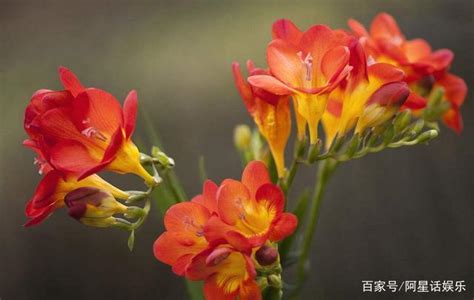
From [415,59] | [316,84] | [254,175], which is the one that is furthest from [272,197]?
[415,59]

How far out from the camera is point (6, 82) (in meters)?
1.72

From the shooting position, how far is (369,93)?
0.63 metres

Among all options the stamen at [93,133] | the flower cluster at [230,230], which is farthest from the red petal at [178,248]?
the stamen at [93,133]

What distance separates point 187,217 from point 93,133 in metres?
0.11

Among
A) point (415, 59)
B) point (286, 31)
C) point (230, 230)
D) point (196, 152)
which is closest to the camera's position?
point (230, 230)

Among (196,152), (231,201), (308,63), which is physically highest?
(308,63)

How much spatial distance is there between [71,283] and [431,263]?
0.90 metres

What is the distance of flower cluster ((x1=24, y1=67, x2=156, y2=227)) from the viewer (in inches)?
22.2

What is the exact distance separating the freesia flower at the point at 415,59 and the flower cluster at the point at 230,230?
0.70 feet

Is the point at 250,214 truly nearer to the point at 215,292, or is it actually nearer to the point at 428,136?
the point at 215,292

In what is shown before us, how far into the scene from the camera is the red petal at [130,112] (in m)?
0.59

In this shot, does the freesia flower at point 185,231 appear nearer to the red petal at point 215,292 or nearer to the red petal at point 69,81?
the red petal at point 215,292

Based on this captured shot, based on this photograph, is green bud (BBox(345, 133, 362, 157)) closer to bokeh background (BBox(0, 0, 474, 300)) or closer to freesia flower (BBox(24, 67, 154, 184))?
freesia flower (BBox(24, 67, 154, 184))

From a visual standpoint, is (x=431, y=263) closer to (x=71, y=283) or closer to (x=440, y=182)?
(x=440, y=182)
